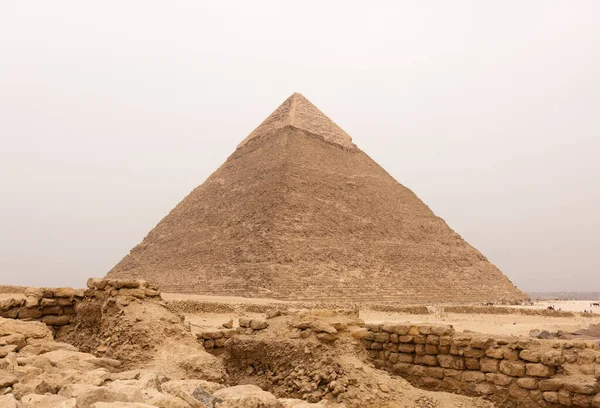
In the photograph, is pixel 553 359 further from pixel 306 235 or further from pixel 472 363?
pixel 306 235

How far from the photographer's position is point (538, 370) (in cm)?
376

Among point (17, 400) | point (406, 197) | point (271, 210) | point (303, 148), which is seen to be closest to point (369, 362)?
point (17, 400)

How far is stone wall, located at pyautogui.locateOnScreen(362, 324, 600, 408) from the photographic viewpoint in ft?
12.0

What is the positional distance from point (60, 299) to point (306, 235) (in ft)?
101

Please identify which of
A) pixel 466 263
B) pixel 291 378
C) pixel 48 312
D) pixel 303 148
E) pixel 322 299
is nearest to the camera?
pixel 291 378

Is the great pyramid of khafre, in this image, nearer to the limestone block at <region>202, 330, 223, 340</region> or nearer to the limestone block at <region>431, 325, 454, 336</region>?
the limestone block at <region>202, 330, 223, 340</region>

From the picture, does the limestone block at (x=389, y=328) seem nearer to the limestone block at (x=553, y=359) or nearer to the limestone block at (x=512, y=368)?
the limestone block at (x=512, y=368)

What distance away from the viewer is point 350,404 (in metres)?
3.78

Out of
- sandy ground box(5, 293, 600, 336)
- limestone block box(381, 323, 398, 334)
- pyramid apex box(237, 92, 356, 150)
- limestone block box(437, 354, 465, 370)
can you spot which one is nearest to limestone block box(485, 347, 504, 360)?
limestone block box(437, 354, 465, 370)

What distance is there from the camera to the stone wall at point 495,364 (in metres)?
3.66

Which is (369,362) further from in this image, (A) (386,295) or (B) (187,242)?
(B) (187,242)

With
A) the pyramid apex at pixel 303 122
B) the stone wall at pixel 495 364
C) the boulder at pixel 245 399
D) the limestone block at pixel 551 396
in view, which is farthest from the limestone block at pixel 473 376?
the pyramid apex at pixel 303 122

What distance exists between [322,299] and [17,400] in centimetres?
2559

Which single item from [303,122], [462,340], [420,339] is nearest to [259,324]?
[420,339]
